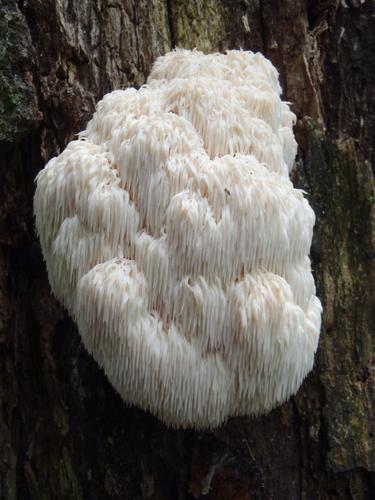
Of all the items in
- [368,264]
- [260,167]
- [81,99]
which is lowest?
[368,264]

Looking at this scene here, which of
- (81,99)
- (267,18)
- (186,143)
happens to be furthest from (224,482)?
(267,18)

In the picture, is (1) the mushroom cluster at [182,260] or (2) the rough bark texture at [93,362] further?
(2) the rough bark texture at [93,362]

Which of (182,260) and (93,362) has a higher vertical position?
(182,260)

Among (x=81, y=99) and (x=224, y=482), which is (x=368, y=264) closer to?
(x=224, y=482)

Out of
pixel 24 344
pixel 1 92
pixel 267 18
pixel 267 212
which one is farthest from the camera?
pixel 267 18
